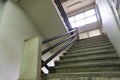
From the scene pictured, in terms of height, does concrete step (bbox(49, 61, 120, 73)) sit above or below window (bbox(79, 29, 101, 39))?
above

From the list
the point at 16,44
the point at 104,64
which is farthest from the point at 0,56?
the point at 104,64

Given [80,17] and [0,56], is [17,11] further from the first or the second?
[80,17]

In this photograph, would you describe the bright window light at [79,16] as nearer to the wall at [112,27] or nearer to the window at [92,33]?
the window at [92,33]

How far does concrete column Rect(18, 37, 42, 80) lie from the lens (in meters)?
1.40

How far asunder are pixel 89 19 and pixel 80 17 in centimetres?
58

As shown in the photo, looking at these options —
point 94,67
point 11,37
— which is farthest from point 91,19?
point 94,67

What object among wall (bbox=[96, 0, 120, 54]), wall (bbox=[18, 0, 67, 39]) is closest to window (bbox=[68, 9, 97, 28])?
wall (bbox=[18, 0, 67, 39])

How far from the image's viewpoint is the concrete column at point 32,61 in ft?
4.59

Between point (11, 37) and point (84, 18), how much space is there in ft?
15.8

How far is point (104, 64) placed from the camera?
67.1 inches

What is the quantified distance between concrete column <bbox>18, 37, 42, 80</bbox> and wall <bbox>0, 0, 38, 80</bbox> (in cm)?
100

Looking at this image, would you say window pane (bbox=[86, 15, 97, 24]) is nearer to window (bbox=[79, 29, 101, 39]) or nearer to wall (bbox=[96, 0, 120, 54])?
window (bbox=[79, 29, 101, 39])

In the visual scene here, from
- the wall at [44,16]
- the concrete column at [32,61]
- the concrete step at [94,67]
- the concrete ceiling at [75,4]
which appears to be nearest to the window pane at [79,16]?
the concrete ceiling at [75,4]

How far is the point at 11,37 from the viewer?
104 inches
